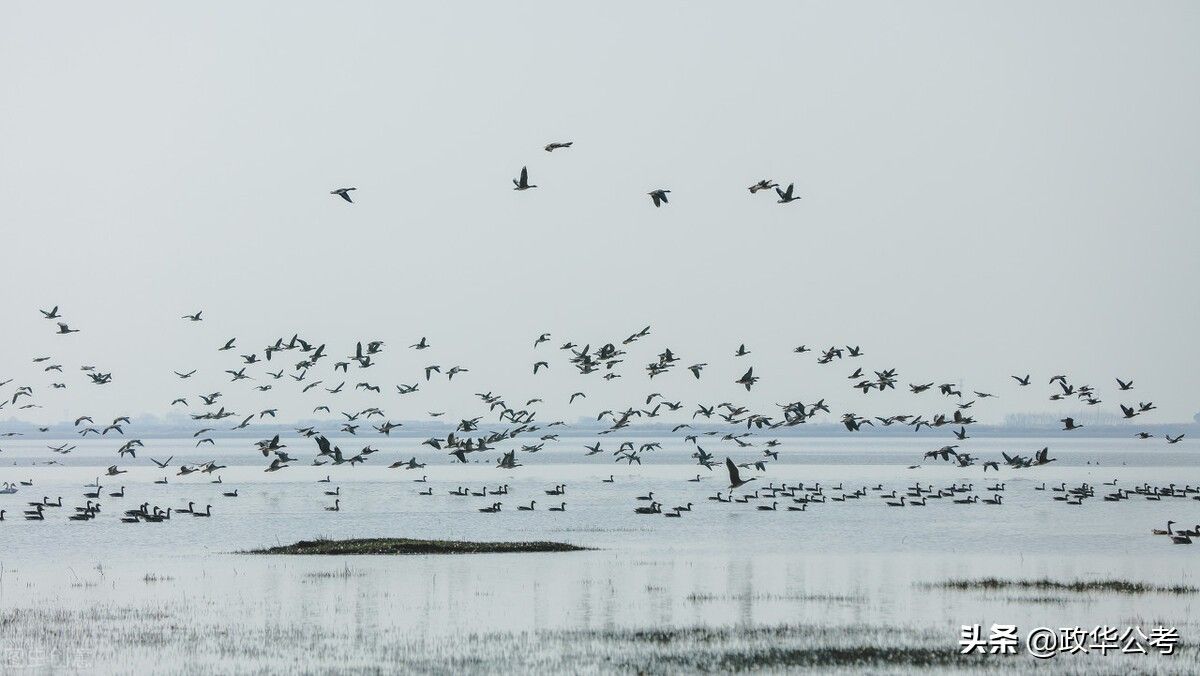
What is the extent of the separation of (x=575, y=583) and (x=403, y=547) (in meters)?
11.2

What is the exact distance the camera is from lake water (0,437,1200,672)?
103ft

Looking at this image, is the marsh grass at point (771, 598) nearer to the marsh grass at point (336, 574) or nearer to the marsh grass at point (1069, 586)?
the marsh grass at point (1069, 586)

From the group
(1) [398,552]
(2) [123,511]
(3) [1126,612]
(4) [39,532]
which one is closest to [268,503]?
(2) [123,511]

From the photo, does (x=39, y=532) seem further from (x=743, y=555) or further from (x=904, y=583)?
(x=904, y=583)

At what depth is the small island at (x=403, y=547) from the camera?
52.4 metres

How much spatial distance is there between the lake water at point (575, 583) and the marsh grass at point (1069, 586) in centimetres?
89

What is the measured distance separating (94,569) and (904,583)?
26010mm

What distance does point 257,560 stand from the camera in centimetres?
5066

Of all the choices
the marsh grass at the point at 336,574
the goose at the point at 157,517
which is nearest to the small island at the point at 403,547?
the marsh grass at the point at 336,574

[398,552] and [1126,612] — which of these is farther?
[398,552]

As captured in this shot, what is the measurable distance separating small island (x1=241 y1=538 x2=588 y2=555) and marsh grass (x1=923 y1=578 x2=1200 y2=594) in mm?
16297

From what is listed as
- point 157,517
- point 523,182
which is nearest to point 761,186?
point 523,182

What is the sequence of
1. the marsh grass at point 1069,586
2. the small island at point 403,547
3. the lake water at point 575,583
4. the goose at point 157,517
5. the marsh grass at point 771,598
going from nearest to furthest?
the lake water at point 575,583 → the marsh grass at point 771,598 → the marsh grass at point 1069,586 → the small island at point 403,547 → the goose at point 157,517

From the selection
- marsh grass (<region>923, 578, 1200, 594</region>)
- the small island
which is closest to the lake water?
marsh grass (<region>923, 578, 1200, 594</region>)
